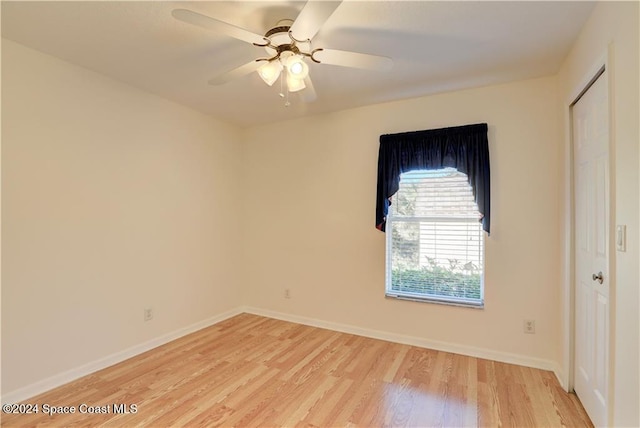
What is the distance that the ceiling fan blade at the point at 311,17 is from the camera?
135cm

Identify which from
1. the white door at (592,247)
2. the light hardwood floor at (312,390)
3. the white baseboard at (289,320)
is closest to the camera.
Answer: the white door at (592,247)

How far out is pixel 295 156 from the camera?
12.4ft

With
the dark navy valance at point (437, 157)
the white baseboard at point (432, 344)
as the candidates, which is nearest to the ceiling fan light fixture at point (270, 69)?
the dark navy valance at point (437, 157)

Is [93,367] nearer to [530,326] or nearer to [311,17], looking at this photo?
[311,17]

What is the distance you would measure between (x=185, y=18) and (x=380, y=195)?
7.33ft

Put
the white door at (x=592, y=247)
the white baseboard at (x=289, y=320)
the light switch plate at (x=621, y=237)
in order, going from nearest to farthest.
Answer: the light switch plate at (x=621, y=237)
the white door at (x=592, y=247)
the white baseboard at (x=289, y=320)

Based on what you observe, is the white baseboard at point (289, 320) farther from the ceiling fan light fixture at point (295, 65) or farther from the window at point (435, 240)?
the ceiling fan light fixture at point (295, 65)

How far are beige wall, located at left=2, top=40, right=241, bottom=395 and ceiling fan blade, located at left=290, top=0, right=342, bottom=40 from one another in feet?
6.50

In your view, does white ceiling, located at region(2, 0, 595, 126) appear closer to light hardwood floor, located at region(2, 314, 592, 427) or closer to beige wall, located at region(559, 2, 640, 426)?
beige wall, located at region(559, 2, 640, 426)

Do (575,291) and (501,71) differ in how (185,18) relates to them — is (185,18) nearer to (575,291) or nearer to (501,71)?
(501,71)

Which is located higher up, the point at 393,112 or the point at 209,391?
the point at 393,112

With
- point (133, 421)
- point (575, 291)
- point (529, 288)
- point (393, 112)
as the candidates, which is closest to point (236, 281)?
point (133, 421)

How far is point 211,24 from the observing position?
1.50 meters

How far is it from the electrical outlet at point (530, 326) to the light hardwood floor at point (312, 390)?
300 mm
